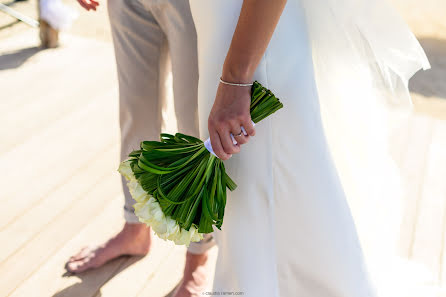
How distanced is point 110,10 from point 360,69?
2.23ft

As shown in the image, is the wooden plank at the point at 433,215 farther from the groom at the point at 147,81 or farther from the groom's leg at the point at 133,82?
the groom's leg at the point at 133,82

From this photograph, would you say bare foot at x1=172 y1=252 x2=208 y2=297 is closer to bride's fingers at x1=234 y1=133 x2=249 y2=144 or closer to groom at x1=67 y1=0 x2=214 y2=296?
groom at x1=67 y1=0 x2=214 y2=296

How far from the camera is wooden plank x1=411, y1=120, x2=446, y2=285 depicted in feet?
5.33

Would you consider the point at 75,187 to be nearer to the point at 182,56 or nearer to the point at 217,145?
the point at 182,56

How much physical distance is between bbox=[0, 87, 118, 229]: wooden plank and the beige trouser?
511mm

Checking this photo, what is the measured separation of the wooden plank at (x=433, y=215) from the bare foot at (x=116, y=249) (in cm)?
93

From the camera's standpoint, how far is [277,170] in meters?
1.00

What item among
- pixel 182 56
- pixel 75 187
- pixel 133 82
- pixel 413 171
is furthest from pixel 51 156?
pixel 413 171

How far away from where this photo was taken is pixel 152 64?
132 cm

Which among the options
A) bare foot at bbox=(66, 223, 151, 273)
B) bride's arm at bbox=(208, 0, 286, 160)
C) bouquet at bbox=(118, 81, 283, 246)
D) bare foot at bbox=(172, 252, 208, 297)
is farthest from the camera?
bare foot at bbox=(66, 223, 151, 273)

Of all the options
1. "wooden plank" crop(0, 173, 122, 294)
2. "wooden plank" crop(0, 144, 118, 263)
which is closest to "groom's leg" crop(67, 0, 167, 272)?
"wooden plank" crop(0, 173, 122, 294)

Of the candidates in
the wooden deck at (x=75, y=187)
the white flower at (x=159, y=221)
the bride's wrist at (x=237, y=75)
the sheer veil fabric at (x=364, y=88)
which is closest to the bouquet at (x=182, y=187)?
the white flower at (x=159, y=221)

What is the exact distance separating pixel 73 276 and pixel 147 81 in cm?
68

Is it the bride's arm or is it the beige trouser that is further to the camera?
the beige trouser
